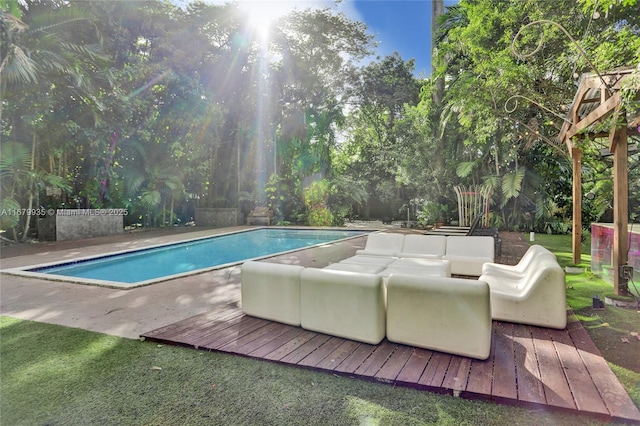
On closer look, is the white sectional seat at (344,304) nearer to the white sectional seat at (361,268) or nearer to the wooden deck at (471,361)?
the wooden deck at (471,361)

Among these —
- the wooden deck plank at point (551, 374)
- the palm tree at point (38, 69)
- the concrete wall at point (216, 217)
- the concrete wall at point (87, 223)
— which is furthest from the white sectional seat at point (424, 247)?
the concrete wall at point (216, 217)

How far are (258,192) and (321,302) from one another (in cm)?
1309

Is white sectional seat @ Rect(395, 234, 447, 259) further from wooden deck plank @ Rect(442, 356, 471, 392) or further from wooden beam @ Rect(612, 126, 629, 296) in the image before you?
wooden deck plank @ Rect(442, 356, 471, 392)

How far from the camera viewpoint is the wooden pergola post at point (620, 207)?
405 centimetres

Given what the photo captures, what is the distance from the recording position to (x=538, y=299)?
10.3 feet

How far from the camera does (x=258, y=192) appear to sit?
15.7 m

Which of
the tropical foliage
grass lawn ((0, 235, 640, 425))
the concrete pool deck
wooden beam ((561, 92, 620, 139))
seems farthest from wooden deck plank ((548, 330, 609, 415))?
the tropical foliage

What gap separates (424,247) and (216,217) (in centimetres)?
1144

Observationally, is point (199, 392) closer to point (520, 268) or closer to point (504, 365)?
point (504, 365)

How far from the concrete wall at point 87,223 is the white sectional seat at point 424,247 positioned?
33.0ft

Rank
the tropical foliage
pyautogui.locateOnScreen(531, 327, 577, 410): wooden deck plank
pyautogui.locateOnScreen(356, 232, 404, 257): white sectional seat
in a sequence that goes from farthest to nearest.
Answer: the tropical foliage
pyautogui.locateOnScreen(356, 232, 404, 257): white sectional seat
pyautogui.locateOnScreen(531, 327, 577, 410): wooden deck plank

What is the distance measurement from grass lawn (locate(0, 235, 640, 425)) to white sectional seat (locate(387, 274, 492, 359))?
0.53 m

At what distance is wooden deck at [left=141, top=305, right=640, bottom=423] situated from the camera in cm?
208

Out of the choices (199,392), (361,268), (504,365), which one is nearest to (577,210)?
(361,268)
